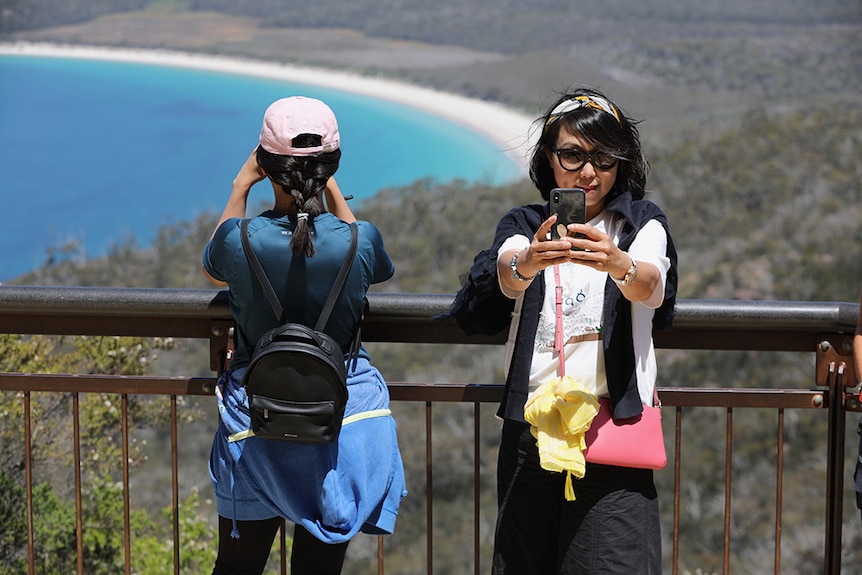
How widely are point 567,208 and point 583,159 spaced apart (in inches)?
9.1

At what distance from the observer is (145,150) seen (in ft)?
163

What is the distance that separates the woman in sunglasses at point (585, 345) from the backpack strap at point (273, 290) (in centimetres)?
32

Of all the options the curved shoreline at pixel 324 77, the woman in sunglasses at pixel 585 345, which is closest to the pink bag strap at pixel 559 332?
the woman in sunglasses at pixel 585 345

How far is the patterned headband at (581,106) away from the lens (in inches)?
106

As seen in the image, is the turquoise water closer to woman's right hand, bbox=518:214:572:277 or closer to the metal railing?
the metal railing

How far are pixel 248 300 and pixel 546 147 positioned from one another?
32.8 inches

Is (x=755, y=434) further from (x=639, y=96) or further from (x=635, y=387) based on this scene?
(x=639, y=96)

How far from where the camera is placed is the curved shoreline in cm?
5369

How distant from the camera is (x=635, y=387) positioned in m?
2.62

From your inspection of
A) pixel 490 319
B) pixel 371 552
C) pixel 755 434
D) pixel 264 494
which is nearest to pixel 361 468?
pixel 264 494

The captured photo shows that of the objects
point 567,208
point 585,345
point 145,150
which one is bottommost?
point 145,150

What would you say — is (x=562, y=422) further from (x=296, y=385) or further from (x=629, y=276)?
(x=296, y=385)

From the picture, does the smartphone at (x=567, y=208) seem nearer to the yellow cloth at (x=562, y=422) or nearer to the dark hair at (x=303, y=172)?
the yellow cloth at (x=562, y=422)

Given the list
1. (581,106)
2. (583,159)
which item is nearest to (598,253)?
(583,159)
